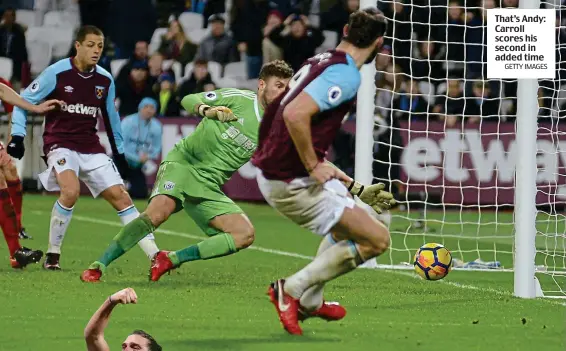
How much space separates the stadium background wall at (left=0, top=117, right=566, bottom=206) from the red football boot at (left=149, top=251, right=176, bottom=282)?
26.3ft

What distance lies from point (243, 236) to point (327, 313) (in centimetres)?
229

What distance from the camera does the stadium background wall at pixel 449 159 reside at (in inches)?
690

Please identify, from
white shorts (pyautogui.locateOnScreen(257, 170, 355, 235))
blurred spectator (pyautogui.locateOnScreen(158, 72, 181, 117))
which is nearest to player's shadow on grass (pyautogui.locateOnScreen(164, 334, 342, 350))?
white shorts (pyautogui.locateOnScreen(257, 170, 355, 235))

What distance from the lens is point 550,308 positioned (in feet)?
28.5

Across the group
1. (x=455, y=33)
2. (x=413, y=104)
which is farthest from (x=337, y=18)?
(x=455, y=33)

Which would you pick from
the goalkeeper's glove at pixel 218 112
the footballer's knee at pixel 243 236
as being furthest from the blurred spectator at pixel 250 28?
the goalkeeper's glove at pixel 218 112

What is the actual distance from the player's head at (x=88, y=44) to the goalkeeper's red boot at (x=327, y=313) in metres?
3.87

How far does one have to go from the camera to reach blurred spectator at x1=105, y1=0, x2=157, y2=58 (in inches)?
859

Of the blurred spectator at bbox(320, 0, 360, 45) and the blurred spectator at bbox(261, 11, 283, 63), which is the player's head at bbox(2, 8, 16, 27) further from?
the blurred spectator at bbox(320, 0, 360, 45)

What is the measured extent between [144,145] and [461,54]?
4.79m

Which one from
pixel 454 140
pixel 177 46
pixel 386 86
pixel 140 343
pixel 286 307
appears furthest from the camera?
pixel 177 46

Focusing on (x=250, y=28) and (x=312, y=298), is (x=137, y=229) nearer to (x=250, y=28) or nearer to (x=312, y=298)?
(x=312, y=298)

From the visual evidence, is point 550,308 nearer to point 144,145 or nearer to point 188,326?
point 188,326

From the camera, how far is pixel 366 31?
6793mm
